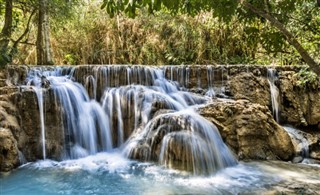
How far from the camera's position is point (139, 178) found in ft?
16.3

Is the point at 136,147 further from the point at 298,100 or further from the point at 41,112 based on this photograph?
the point at 298,100

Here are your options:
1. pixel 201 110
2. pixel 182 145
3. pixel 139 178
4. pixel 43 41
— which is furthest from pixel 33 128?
pixel 43 41

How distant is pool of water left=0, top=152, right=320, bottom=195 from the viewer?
4.49 meters

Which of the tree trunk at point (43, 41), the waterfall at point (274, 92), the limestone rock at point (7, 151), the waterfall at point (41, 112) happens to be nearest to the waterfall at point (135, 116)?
the waterfall at point (41, 112)

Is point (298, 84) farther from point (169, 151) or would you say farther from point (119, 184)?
point (119, 184)

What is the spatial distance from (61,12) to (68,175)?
4795 mm

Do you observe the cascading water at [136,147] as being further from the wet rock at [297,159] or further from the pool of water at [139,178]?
the wet rock at [297,159]

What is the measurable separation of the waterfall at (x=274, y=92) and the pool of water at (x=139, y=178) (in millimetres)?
2492

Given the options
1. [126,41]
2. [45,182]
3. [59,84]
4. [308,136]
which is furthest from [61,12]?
[308,136]

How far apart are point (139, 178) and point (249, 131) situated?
2545 millimetres

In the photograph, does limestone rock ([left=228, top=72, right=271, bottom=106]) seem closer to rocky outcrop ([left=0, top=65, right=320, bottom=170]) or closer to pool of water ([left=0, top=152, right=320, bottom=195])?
rocky outcrop ([left=0, top=65, right=320, bottom=170])

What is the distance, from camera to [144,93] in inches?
281

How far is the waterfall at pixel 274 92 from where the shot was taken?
26.8 feet

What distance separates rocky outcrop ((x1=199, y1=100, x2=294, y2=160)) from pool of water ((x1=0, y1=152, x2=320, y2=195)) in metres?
0.42
